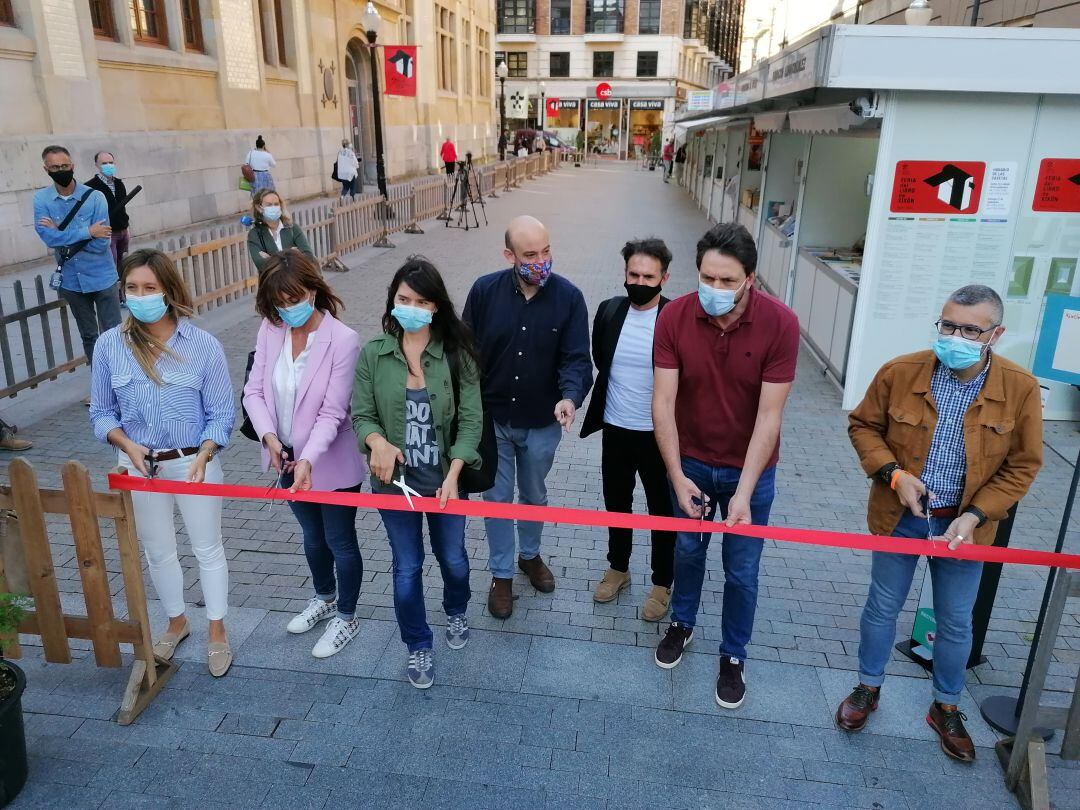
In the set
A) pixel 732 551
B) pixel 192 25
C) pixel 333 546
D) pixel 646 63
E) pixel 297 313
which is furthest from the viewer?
pixel 646 63

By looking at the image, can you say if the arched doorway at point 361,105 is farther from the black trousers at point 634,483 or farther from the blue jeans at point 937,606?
the blue jeans at point 937,606

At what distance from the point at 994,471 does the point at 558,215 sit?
2001 cm

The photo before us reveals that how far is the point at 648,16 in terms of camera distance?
59938 mm

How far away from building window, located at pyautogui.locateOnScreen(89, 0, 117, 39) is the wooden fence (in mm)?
3911

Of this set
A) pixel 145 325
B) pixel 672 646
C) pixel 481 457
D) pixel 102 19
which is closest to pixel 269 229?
pixel 145 325

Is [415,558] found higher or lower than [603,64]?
lower

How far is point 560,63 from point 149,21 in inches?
1986

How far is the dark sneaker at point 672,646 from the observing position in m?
3.82

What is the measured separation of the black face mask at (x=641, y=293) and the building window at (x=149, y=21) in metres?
16.3

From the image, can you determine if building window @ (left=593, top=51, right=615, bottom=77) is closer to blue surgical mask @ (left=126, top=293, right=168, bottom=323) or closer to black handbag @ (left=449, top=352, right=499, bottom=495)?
black handbag @ (left=449, top=352, right=499, bottom=495)

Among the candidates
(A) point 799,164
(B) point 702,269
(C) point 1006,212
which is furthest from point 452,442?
(A) point 799,164

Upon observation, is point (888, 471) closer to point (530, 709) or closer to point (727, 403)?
point (727, 403)

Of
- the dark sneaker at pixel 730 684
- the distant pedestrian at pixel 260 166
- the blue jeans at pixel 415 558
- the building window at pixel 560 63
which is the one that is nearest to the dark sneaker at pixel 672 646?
the dark sneaker at pixel 730 684

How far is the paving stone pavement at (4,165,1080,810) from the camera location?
10.2 ft
